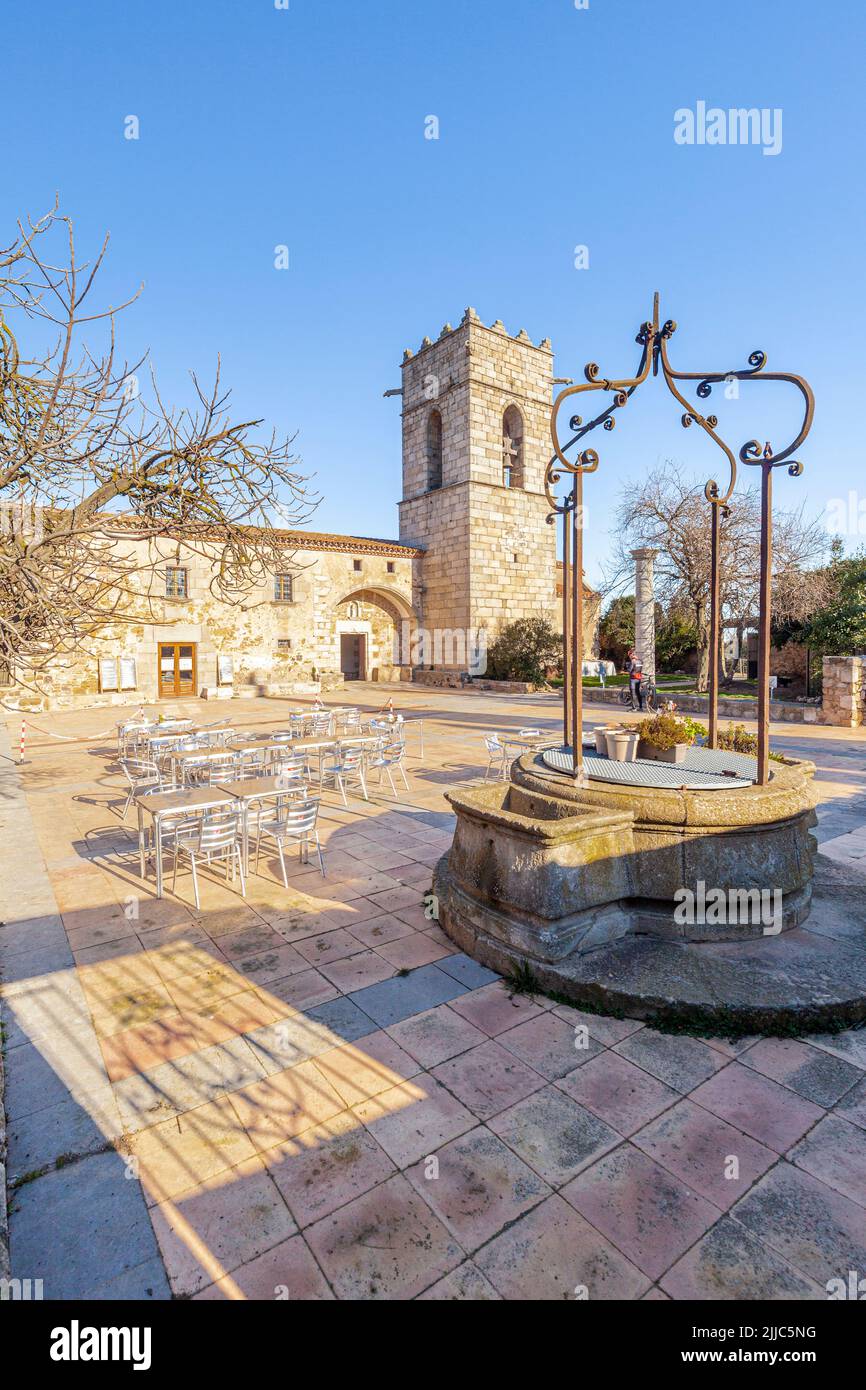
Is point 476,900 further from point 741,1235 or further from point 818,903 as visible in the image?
point 818,903

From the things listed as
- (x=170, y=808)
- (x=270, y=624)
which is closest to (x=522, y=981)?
(x=170, y=808)

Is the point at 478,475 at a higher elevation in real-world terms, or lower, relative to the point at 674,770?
higher

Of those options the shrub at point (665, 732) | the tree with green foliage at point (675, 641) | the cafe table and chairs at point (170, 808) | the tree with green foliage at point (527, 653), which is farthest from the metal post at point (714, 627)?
the tree with green foliage at point (675, 641)

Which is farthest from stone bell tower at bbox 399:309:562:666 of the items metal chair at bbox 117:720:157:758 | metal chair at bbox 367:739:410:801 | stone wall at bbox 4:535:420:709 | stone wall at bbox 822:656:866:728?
metal chair at bbox 367:739:410:801

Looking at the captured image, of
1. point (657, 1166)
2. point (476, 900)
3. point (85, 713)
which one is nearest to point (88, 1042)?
point (476, 900)

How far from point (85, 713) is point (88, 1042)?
53.6ft

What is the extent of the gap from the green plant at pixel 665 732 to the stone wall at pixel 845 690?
1045 centimetres

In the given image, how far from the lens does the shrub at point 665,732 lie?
16.3ft

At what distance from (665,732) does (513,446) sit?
77.6 ft

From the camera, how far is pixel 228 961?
3850 millimetres

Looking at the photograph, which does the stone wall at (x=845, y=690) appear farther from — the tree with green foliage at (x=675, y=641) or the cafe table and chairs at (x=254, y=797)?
the cafe table and chairs at (x=254, y=797)

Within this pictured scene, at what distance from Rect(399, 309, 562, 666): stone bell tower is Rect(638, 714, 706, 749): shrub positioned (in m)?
19.6

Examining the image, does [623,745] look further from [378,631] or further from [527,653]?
[378,631]

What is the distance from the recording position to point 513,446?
26094mm
